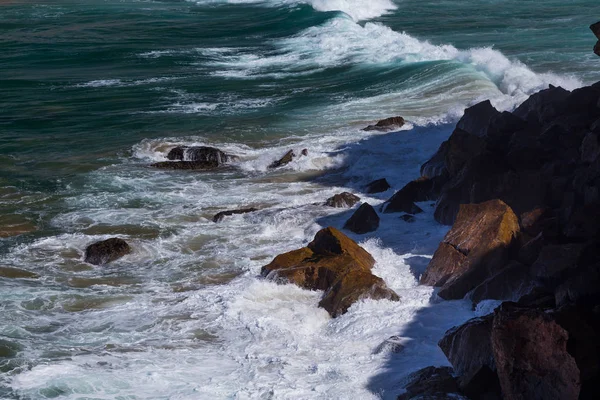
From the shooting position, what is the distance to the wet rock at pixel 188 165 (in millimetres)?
20297

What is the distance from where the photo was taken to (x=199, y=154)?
2088cm

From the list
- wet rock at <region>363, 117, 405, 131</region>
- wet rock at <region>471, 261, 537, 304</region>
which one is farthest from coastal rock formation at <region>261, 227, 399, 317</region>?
wet rock at <region>363, 117, 405, 131</region>

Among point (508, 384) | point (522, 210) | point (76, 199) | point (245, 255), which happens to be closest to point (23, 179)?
point (76, 199)

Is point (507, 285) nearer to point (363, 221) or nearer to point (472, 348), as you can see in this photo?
point (472, 348)

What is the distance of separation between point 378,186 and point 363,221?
2.61 m

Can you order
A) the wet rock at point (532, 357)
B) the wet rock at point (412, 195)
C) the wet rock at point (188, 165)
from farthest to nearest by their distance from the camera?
the wet rock at point (188, 165), the wet rock at point (412, 195), the wet rock at point (532, 357)

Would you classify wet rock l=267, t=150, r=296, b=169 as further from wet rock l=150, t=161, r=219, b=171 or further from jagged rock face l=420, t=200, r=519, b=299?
jagged rock face l=420, t=200, r=519, b=299

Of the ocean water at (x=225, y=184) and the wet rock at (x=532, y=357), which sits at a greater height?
the wet rock at (x=532, y=357)

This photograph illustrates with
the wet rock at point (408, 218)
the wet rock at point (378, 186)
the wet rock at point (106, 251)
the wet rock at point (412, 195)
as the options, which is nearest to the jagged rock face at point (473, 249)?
the wet rock at point (408, 218)

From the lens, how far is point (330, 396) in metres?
9.74

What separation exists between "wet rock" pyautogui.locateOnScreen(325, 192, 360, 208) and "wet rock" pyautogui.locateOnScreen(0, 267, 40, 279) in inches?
218

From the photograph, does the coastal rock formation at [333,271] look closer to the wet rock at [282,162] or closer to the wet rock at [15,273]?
the wet rock at [15,273]

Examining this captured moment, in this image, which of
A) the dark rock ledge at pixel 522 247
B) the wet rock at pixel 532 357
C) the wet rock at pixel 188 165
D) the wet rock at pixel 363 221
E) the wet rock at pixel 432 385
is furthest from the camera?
the wet rock at pixel 188 165

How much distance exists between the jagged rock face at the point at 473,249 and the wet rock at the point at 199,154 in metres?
8.79
